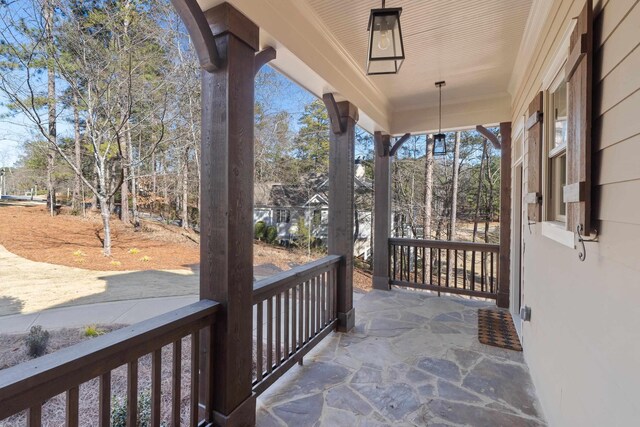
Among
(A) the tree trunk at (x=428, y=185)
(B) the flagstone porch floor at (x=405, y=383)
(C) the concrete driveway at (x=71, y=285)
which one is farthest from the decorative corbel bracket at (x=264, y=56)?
(A) the tree trunk at (x=428, y=185)

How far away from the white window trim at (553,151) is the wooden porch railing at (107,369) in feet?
6.64

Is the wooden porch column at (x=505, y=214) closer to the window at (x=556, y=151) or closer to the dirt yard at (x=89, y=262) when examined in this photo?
the window at (x=556, y=151)

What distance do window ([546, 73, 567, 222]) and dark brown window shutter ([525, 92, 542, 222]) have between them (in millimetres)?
93

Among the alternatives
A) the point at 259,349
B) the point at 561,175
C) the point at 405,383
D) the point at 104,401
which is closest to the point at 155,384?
the point at 104,401

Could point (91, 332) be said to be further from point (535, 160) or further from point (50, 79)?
point (50, 79)

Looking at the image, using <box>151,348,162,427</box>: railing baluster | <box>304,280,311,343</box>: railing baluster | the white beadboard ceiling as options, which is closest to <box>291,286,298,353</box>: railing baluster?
<box>304,280,311,343</box>: railing baluster

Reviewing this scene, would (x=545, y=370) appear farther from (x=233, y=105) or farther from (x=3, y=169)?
(x=3, y=169)

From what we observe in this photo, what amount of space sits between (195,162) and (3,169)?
183 inches

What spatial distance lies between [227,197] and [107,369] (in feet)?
3.12

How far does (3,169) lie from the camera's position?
6117 mm

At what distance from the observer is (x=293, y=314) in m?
2.57

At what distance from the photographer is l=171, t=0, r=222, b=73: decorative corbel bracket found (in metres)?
1.48

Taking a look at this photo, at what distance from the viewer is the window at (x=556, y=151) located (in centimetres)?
194

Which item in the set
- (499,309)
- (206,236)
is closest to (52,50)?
(206,236)
